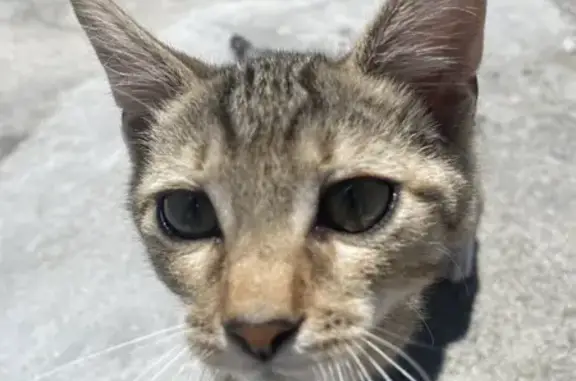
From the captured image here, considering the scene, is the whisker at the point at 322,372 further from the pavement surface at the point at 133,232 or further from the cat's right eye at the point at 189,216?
the pavement surface at the point at 133,232

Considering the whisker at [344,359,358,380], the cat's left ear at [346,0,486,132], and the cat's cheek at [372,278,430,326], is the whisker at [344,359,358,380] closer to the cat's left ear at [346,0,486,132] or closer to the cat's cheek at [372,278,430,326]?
the cat's cheek at [372,278,430,326]

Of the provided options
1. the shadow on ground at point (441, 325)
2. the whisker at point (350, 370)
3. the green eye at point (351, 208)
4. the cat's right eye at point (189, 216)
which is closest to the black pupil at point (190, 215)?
the cat's right eye at point (189, 216)

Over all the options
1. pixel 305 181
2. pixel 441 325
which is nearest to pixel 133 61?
pixel 305 181

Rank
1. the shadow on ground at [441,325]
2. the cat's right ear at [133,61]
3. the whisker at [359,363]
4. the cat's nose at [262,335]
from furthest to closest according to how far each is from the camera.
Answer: the shadow on ground at [441,325] → the cat's right ear at [133,61] → the whisker at [359,363] → the cat's nose at [262,335]

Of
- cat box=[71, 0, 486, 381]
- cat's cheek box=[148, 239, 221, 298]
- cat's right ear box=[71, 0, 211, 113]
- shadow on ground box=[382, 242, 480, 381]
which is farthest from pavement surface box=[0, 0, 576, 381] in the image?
cat's right ear box=[71, 0, 211, 113]

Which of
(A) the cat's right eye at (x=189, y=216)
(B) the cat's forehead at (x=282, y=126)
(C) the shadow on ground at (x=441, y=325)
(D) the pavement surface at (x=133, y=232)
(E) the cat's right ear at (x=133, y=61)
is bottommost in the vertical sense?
(C) the shadow on ground at (x=441, y=325)

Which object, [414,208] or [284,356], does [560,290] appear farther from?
[284,356]

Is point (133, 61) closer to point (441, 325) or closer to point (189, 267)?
point (189, 267)

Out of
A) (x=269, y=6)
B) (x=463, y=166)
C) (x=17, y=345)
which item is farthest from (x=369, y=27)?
Answer: (x=269, y=6)
